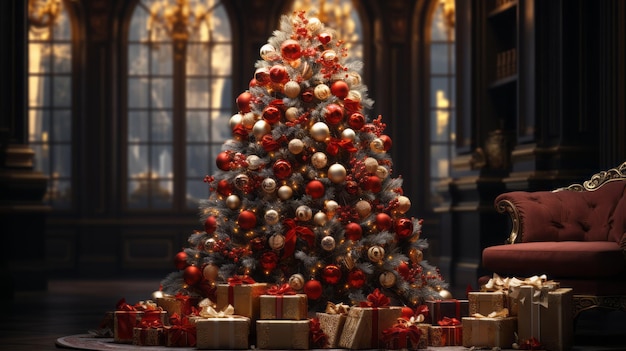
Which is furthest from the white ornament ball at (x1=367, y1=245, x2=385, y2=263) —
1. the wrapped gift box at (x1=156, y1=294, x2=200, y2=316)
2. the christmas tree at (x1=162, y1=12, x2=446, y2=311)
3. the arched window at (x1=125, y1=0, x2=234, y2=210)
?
the arched window at (x1=125, y1=0, x2=234, y2=210)

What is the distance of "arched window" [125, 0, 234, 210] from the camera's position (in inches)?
498

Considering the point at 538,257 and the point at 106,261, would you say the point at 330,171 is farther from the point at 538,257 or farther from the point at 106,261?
the point at 106,261

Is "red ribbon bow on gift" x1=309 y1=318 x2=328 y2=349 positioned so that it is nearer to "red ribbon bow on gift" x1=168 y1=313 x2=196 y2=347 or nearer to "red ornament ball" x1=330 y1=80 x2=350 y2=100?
"red ribbon bow on gift" x1=168 y1=313 x2=196 y2=347

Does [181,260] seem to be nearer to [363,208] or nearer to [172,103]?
[363,208]

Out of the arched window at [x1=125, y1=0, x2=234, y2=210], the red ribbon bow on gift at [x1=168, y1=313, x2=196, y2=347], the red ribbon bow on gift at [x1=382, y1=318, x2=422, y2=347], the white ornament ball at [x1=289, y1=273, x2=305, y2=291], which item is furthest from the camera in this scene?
the arched window at [x1=125, y1=0, x2=234, y2=210]

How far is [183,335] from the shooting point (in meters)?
4.90

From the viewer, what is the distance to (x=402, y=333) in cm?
469

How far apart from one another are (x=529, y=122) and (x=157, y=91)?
5.61 m

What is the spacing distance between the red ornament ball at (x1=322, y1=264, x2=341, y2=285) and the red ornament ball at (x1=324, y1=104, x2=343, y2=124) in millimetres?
661

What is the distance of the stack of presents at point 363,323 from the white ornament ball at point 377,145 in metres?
0.85

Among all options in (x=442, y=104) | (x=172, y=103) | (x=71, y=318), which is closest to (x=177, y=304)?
(x=71, y=318)

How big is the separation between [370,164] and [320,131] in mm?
272

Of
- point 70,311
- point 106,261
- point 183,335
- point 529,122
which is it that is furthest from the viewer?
point 106,261

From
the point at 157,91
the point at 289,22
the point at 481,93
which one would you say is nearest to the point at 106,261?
the point at 157,91
